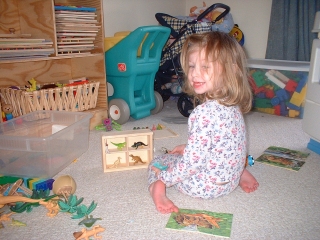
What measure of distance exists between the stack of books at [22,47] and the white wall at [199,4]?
0.77 metres

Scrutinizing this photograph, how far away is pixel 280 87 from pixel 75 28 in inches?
53.1

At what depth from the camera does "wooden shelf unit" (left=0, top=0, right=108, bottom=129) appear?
5.24ft

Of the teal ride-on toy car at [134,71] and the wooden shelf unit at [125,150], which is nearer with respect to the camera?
the wooden shelf unit at [125,150]

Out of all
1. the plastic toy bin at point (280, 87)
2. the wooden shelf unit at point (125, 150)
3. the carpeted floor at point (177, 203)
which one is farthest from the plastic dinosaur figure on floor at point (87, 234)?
the plastic toy bin at point (280, 87)

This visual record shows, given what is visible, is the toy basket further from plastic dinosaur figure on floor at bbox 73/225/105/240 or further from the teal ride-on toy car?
plastic dinosaur figure on floor at bbox 73/225/105/240

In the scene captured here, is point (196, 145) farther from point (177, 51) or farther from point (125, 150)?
point (177, 51)

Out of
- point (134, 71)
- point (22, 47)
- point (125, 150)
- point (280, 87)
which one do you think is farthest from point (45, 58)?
point (280, 87)

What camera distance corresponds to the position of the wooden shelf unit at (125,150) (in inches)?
50.4

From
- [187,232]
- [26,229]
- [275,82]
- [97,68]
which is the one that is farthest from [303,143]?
[26,229]

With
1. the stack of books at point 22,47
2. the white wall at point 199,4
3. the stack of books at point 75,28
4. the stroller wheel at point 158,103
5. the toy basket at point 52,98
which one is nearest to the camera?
the stack of books at point 22,47

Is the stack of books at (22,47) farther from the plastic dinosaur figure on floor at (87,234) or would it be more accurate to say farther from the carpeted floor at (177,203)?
the plastic dinosaur figure on floor at (87,234)

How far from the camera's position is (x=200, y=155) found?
0.98m

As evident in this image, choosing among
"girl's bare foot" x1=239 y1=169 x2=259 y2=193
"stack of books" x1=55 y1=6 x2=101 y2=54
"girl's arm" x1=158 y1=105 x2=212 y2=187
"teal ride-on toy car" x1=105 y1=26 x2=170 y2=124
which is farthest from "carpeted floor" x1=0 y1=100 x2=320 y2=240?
"stack of books" x1=55 y1=6 x2=101 y2=54

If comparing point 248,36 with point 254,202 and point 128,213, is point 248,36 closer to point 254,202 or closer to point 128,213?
point 254,202
